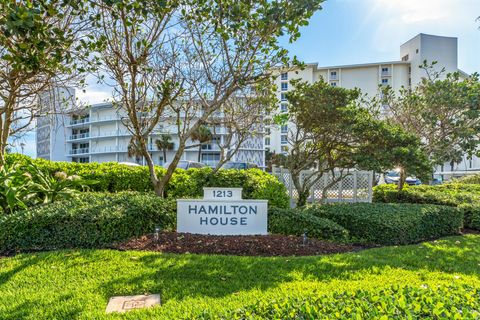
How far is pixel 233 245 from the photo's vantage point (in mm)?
4809

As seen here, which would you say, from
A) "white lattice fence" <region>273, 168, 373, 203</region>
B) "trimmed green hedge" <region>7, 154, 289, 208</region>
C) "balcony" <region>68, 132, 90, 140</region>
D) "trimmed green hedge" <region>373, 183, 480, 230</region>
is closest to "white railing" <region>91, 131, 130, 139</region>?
"balcony" <region>68, 132, 90, 140</region>

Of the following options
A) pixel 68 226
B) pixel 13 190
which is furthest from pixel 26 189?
pixel 68 226

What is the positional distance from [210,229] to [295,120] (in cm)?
483

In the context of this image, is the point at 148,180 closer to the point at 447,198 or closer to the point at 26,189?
the point at 26,189

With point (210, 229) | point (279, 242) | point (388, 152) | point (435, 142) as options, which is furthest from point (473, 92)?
point (210, 229)

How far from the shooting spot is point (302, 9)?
514cm

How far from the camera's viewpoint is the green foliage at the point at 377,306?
82.3 inches

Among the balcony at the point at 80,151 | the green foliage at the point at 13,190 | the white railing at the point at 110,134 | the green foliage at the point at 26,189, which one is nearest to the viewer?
the green foliage at the point at 13,190

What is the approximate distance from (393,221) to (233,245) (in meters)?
3.15

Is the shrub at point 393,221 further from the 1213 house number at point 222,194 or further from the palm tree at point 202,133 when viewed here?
the palm tree at point 202,133

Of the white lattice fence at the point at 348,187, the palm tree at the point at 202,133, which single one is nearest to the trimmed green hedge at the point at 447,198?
the white lattice fence at the point at 348,187

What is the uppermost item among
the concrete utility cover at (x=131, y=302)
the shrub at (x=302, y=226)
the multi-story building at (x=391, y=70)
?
the multi-story building at (x=391, y=70)

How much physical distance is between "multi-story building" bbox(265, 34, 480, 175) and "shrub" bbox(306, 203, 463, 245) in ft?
119

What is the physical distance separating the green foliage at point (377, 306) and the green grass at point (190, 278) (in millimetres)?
348
